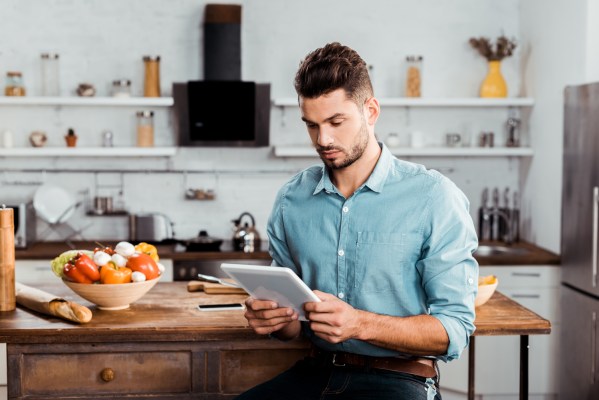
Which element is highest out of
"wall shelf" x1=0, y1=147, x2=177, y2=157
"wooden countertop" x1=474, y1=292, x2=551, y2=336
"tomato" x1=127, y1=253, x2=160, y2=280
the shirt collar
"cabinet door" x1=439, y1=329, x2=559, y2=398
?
"wall shelf" x1=0, y1=147, x2=177, y2=157

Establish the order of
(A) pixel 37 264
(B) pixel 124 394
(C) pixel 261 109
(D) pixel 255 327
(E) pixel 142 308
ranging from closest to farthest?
(D) pixel 255 327
(B) pixel 124 394
(E) pixel 142 308
(A) pixel 37 264
(C) pixel 261 109

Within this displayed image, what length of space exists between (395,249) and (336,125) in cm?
41

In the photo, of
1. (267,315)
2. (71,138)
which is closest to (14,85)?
(71,138)

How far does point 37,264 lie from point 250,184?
1.53m

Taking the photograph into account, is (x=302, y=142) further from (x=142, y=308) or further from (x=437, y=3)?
(x=142, y=308)

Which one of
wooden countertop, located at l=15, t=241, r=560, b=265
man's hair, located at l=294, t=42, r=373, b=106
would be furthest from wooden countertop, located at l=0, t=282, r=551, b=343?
wooden countertop, located at l=15, t=241, r=560, b=265

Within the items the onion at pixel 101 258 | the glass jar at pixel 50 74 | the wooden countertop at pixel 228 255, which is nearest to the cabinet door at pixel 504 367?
the wooden countertop at pixel 228 255

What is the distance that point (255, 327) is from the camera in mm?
2424

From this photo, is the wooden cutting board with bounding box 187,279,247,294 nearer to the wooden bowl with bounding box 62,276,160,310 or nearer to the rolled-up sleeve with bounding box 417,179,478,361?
the wooden bowl with bounding box 62,276,160,310

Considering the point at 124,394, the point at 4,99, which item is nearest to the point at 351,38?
the point at 4,99

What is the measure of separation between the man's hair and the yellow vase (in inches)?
128

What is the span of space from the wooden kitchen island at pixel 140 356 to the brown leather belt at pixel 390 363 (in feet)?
0.89

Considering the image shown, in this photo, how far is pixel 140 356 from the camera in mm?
2738

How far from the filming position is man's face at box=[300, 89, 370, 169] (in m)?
2.40
